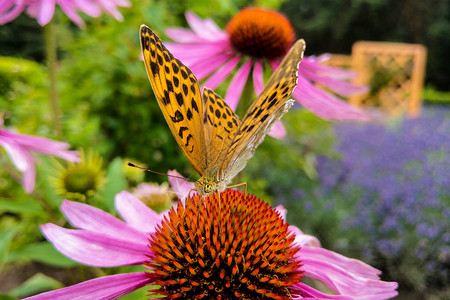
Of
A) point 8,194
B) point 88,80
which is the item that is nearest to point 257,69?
point 88,80

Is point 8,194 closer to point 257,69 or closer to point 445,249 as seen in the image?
point 257,69

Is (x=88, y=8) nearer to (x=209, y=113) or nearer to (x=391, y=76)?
(x=209, y=113)

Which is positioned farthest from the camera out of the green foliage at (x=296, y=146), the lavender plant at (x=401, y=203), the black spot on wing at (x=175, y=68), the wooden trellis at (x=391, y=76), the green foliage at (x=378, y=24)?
the green foliage at (x=378, y=24)

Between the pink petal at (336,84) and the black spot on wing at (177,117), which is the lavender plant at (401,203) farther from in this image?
the black spot on wing at (177,117)

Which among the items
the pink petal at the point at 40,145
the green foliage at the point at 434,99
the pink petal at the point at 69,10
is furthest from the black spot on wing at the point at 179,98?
the green foliage at the point at 434,99

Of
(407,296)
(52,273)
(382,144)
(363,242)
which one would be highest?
(382,144)

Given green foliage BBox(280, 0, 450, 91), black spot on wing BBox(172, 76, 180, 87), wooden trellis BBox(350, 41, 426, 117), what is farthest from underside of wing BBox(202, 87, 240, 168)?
green foliage BBox(280, 0, 450, 91)

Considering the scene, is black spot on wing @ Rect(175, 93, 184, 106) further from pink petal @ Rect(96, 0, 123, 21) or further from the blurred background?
pink petal @ Rect(96, 0, 123, 21)
